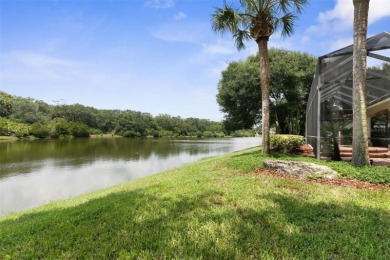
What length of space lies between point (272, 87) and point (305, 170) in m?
14.9

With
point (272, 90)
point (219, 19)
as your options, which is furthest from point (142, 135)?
point (219, 19)

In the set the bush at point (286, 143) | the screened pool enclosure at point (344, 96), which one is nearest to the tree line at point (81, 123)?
the screened pool enclosure at point (344, 96)

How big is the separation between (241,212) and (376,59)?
6964 mm

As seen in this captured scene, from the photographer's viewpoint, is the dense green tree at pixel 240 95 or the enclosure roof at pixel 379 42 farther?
the dense green tree at pixel 240 95

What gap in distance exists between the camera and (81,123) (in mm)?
83625

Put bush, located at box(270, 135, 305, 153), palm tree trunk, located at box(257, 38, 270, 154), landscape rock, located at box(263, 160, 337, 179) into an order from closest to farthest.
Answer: landscape rock, located at box(263, 160, 337, 179)
palm tree trunk, located at box(257, 38, 270, 154)
bush, located at box(270, 135, 305, 153)

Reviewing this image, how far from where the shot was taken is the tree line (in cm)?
6197

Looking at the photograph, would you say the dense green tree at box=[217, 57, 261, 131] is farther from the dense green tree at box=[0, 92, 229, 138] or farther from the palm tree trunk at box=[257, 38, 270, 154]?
the dense green tree at box=[0, 92, 229, 138]

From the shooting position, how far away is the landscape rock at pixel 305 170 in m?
5.90

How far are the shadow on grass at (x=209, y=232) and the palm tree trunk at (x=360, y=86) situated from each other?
9.81 feet

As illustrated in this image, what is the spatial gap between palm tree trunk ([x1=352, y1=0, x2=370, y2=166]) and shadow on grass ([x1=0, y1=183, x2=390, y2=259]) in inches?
118

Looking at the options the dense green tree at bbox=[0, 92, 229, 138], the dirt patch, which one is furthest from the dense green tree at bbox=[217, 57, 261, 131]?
the dense green tree at bbox=[0, 92, 229, 138]

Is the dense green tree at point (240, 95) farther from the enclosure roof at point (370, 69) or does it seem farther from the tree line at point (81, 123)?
the tree line at point (81, 123)

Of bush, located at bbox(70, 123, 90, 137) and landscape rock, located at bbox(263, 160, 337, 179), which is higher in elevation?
bush, located at bbox(70, 123, 90, 137)
